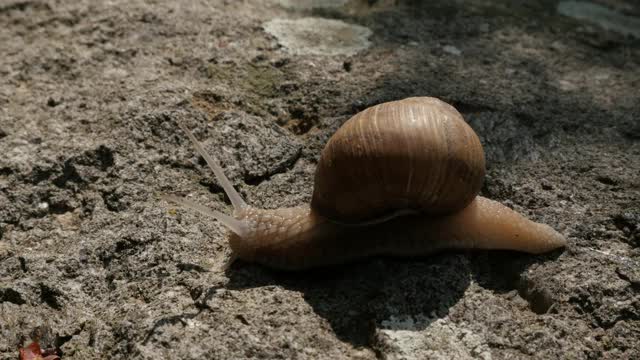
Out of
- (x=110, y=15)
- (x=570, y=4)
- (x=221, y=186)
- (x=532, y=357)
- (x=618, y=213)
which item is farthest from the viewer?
(x=570, y=4)

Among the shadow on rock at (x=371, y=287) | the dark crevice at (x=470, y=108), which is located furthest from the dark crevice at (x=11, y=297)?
the dark crevice at (x=470, y=108)

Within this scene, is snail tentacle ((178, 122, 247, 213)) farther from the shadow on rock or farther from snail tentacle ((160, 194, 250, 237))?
the shadow on rock

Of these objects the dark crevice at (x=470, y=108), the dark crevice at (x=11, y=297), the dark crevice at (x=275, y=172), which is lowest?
the dark crevice at (x=11, y=297)

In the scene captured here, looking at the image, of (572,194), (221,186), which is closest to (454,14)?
(572,194)

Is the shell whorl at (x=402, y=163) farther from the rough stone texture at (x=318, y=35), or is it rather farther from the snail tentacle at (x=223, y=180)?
the rough stone texture at (x=318, y=35)

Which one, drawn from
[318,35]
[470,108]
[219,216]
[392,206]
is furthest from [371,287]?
[318,35]

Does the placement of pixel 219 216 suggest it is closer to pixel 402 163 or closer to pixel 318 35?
pixel 402 163

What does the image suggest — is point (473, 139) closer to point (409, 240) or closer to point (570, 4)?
point (409, 240)
